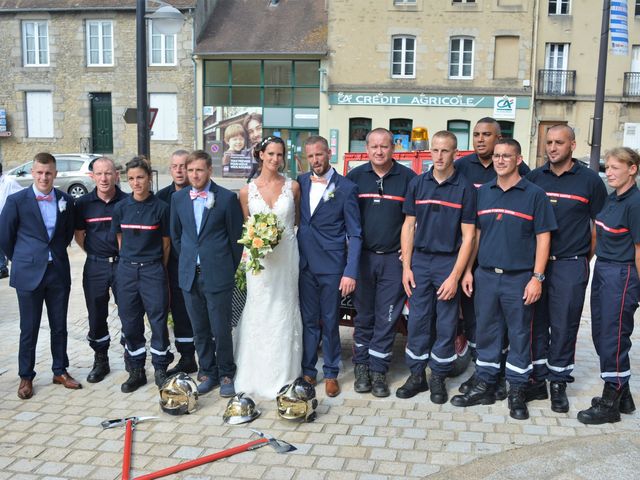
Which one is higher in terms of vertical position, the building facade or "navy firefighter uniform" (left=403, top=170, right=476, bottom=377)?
the building facade

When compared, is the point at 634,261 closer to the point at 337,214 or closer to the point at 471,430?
the point at 471,430

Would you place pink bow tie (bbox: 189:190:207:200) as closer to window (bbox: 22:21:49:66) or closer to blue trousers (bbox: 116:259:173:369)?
blue trousers (bbox: 116:259:173:369)

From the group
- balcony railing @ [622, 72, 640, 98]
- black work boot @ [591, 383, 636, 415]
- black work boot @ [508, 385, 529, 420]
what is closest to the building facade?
balcony railing @ [622, 72, 640, 98]

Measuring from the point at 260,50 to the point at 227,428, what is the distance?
2758 cm

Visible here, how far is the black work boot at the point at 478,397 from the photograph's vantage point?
5.31 metres

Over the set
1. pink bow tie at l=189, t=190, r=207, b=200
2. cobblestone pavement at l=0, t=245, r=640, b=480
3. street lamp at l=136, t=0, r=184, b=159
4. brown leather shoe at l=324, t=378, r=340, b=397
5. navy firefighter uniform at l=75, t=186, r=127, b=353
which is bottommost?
cobblestone pavement at l=0, t=245, r=640, b=480

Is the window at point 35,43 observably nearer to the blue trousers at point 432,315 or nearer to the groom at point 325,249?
the groom at point 325,249

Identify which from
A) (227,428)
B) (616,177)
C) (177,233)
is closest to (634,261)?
(616,177)

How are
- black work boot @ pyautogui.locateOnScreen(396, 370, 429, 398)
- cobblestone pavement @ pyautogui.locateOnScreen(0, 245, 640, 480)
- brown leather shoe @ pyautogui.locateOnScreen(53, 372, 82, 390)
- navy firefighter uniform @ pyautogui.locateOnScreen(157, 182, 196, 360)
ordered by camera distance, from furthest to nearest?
navy firefighter uniform @ pyautogui.locateOnScreen(157, 182, 196, 360) → brown leather shoe @ pyautogui.locateOnScreen(53, 372, 82, 390) → black work boot @ pyautogui.locateOnScreen(396, 370, 429, 398) → cobblestone pavement @ pyautogui.locateOnScreen(0, 245, 640, 480)

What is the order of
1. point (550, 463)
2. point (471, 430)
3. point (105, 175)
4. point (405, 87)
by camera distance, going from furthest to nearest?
1. point (405, 87)
2. point (105, 175)
3. point (471, 430)
4. point (550, 463)

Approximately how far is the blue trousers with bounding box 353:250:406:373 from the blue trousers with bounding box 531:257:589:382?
115 cm

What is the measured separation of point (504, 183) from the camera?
511cm

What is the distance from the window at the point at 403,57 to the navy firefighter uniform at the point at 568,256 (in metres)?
26.3

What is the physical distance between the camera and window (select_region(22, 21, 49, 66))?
106ft
